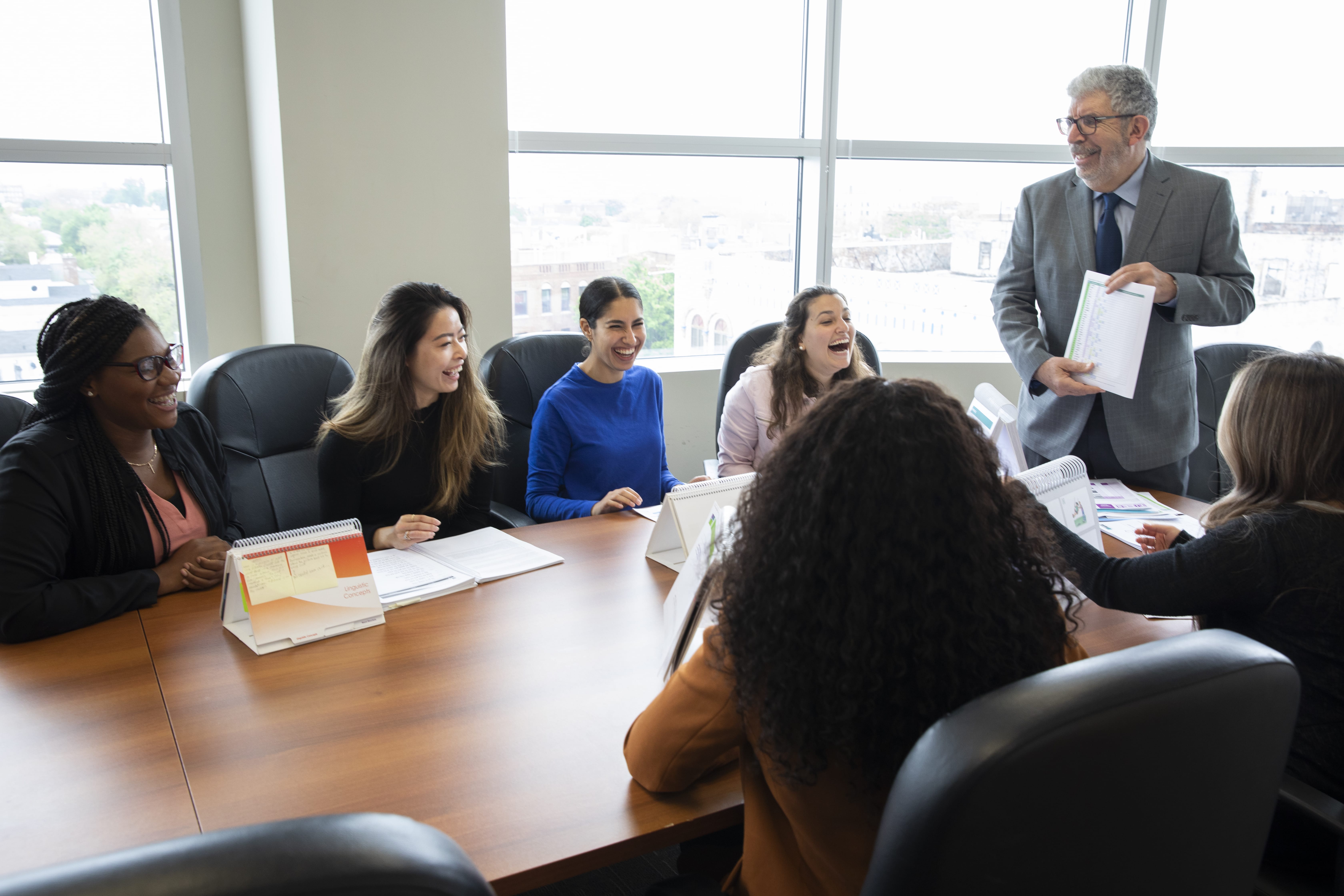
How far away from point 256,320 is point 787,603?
3064 mm

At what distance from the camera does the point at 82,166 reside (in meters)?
3.10

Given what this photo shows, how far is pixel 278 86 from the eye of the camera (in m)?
2.86

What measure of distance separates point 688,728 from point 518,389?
5.96 ft

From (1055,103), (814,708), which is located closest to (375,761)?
(814,708)

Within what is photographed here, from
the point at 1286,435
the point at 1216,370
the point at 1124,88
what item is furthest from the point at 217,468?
the point at 1216,370

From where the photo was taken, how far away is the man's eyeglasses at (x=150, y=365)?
1.74 metres

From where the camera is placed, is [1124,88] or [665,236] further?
[665,236]

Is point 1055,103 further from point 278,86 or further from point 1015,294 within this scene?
point 278,86

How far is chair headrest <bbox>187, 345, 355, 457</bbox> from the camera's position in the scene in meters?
2.31

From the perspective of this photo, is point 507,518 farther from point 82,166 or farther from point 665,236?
point 82,166

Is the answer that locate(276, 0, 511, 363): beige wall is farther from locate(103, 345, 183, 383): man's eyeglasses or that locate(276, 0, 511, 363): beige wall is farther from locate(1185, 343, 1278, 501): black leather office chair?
locate(1185, 343, 1278, 501): black leather office chair

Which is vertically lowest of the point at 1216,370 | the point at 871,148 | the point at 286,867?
the point at 1216,370

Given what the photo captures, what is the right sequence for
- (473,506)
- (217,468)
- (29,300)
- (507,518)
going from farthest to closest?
(29,300) < (507,518) < (473,506) < (217,468)

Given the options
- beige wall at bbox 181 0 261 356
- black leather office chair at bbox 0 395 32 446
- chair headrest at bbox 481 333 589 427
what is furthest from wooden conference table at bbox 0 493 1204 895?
beige wall at bbox 181 0 261 356
